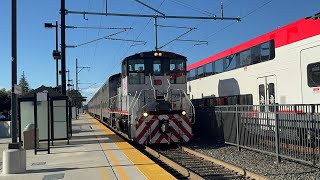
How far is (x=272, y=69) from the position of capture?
15.3 m

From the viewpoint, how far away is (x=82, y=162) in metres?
11.5

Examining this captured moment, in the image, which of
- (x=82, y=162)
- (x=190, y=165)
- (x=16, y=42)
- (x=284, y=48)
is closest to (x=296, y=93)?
(x=284, y=48)

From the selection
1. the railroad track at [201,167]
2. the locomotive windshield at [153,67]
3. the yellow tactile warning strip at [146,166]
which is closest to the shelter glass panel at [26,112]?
the locomotive windshield at [153,67]

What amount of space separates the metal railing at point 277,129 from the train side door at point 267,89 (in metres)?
1.55

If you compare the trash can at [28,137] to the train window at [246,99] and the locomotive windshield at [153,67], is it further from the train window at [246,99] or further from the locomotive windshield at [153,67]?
the train window at [246,99]

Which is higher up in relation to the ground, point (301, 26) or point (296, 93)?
point (301, 26)

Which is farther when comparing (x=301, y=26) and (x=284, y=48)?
(x=284, y=48)

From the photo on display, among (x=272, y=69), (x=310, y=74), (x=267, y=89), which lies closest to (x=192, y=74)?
(x=267, y=89)

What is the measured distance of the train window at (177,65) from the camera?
1800cm

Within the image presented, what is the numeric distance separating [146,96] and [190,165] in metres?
5.17

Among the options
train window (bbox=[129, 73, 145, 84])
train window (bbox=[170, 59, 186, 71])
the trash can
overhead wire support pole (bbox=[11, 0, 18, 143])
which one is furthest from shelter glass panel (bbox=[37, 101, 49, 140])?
overhead wire support pole (bbox=[11, 0, 18, 143])

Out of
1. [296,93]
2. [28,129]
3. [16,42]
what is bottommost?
[28,129]

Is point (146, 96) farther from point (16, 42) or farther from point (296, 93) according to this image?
point (16, 42)

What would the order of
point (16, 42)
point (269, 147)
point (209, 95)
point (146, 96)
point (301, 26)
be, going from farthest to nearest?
point (209, 95)
point (146, 96)
point (301, 26)
point (269, 147)
point (16, 42)
